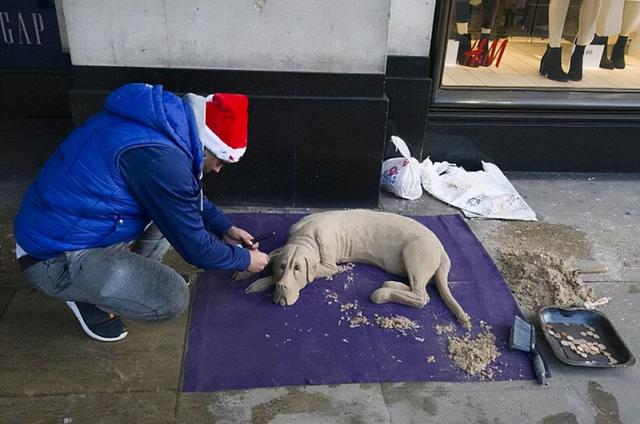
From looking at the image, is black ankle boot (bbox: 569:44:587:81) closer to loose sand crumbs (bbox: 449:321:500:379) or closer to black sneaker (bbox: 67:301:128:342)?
loose sand crumbs (bbox: 449:321:500:379)

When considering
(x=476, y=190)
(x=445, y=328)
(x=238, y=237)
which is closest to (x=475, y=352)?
(x=445, y=328)

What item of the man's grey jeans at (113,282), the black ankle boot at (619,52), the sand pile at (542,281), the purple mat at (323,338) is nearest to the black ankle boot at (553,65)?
the black ankle boot at (619,52)

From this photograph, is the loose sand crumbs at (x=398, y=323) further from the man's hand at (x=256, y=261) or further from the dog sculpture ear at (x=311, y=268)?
the man's hand at (x=256, y=261)

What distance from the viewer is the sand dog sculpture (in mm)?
2975

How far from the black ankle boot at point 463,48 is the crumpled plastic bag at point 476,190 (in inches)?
34.3

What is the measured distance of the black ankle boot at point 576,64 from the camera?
4.95 metres

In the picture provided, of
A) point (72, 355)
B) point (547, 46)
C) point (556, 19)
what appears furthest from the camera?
point (547, 46)

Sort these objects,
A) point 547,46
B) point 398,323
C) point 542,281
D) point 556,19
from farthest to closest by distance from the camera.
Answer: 1. point 547,46
2. point 556,19
3. point 542,281
4. point 398,323

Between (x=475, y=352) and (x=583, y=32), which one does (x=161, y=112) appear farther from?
(x=583, y=32)

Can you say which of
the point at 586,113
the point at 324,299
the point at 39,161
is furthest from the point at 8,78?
the point at 586,113

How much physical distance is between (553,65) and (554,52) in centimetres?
11

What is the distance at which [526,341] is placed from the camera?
277cm

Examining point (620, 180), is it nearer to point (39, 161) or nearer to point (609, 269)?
point (609, 269)

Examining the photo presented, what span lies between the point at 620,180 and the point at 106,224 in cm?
404
